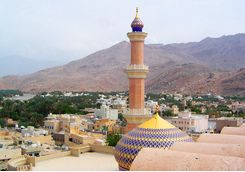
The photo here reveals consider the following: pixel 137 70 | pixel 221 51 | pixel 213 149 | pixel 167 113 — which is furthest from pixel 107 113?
pixel 221 51

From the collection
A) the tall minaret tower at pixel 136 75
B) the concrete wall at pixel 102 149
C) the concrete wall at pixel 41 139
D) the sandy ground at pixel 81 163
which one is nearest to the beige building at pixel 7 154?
the sandy ground at pixel 81 163

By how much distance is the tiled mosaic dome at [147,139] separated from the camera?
11.0m

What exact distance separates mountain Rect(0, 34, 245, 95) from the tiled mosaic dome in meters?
72.0

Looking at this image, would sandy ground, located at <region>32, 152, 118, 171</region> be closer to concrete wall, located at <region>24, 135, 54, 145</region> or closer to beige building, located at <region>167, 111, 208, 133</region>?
concrete wall, located at <region>24, 135, 54, 145</region>

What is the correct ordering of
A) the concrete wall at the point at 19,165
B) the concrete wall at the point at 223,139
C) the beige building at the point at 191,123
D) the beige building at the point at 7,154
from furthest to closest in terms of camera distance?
the beige building at the point at 191,123
the beige building at the point at 7,154
the concrete wall at the point at 19,165
the concrete wall at the point at 223,139

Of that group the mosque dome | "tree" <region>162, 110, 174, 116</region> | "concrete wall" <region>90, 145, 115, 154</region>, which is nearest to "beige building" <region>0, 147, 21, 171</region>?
"concrete wall" <region>90, 145, 115, 154</region>

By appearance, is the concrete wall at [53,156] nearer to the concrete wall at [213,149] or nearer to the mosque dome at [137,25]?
the mosque dome at [137,25]

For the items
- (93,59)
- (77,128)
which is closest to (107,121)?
(77,128)

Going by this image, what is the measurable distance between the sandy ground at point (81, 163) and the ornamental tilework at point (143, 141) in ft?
11.2

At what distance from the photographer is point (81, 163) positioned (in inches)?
639

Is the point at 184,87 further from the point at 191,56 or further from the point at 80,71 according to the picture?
the point at 191,56

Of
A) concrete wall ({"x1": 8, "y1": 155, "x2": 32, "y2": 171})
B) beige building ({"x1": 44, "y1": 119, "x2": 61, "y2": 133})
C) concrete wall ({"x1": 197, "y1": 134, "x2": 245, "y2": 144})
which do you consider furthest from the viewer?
beige building ({"x1": 44, "y1": 119, "x2": 61, "y2": 133})

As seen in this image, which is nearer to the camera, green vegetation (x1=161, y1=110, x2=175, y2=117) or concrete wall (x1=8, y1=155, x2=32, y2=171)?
concrete wall (x1=8, y1=155, x2=32, y2=171)

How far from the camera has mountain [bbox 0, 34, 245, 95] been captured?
9150cm
